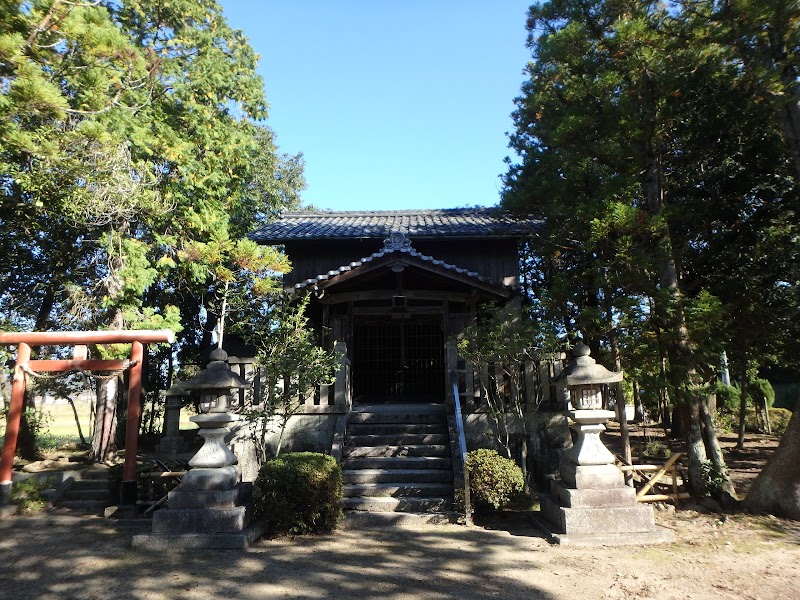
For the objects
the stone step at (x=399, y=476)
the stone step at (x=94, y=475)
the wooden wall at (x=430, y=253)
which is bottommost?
the stone step at (x=94, y=475)

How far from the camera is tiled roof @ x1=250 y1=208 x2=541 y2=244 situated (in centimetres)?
1254

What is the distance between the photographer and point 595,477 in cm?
639

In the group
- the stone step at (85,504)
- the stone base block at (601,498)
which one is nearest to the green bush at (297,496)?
the stone base block at (601,498)

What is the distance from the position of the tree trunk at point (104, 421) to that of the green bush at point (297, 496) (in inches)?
271

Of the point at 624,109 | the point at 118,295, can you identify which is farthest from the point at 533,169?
the point at 118,295

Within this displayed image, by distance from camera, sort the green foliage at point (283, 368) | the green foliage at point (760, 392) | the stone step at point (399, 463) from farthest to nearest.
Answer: the green foliage at point (760, 392)
the green foliage at point (283, 368)
the stone step at point (399, 463)

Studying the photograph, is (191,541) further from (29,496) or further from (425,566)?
(29,496)

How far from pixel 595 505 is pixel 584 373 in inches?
66.5

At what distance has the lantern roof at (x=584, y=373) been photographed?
669cm

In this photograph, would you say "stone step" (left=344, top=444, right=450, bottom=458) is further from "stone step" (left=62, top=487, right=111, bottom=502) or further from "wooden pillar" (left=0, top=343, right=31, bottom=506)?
"wooden pillar" (left=0, top=343, right=31, bottom=506)

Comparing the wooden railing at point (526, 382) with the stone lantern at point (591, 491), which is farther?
the wooden railing at point (526, 382)

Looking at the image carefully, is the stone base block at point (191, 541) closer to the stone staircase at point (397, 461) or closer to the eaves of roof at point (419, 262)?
the stone staircase at point (397, 461)

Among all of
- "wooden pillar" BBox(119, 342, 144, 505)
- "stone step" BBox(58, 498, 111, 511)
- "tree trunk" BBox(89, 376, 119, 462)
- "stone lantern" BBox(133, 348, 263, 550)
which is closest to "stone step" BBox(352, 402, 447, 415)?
"stone lantern" BBox(133, 348, 263, 550)

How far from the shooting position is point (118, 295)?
10.7m
